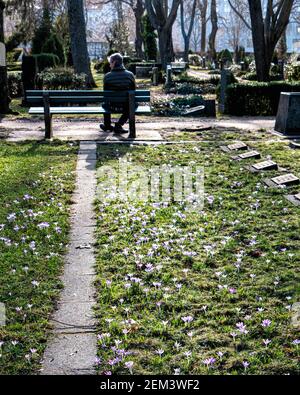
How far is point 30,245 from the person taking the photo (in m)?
4.92

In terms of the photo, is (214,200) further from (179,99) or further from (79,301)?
(179,99)

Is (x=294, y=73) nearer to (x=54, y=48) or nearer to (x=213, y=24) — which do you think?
(x=54, y=48)

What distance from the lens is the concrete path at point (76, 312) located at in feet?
10.5

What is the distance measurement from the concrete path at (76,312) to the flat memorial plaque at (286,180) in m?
2.24

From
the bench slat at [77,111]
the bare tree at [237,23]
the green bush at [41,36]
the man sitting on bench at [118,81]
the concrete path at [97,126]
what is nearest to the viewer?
the bench slat at [77,111]

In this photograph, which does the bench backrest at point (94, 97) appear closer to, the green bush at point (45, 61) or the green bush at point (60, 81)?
the green bush at point (60, 81)

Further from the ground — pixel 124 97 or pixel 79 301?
pixel 124 97

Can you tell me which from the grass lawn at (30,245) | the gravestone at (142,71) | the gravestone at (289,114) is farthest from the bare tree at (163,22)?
the grass lawn at (30,245)

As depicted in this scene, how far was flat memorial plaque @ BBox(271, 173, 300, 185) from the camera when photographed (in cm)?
699

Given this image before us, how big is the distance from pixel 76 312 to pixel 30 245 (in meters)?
1.26

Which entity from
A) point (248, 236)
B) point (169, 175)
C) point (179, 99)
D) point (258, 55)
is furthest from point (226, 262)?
point (258, 55)

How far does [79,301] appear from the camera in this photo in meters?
3.97

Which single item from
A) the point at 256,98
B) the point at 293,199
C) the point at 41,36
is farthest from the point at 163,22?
the point at 293,199

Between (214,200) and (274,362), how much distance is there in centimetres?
333
